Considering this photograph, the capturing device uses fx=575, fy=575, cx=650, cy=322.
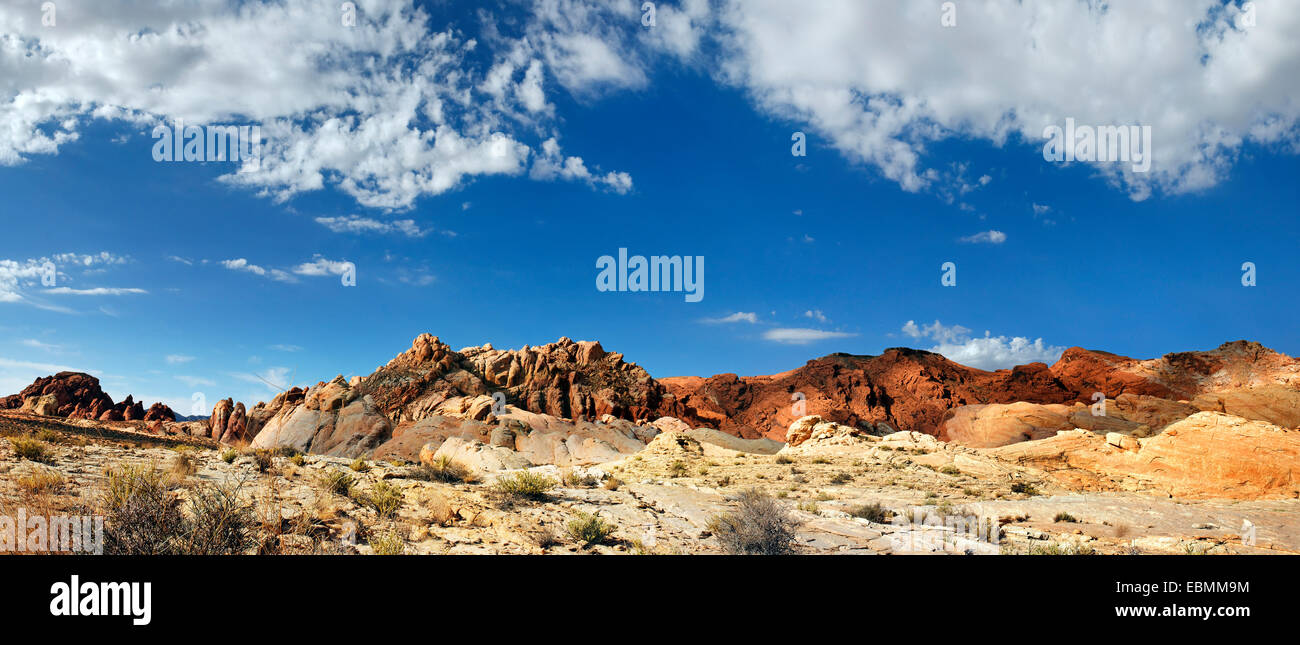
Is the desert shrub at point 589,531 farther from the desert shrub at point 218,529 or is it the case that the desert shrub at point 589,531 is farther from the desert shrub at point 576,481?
the desert shrub at point 576,481

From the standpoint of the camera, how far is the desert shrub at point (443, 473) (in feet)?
47.1

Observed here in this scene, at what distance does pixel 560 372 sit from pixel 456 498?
185 feet

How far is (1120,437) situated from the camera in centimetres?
2819

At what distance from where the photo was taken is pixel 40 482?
8688 mm

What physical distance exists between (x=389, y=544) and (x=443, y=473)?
23.3 feet

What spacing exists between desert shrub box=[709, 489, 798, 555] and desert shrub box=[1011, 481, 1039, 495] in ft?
53.7

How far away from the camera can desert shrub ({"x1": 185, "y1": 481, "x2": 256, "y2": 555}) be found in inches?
278

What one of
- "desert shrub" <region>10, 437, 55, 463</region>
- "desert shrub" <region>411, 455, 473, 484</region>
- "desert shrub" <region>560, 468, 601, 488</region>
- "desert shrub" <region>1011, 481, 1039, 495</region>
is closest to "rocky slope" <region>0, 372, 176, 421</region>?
"desert shrub" <region>10, 437, 55, 463</region>

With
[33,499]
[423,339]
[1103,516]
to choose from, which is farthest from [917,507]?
→ [423,339]

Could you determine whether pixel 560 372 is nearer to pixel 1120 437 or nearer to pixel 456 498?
pixel 1120 437

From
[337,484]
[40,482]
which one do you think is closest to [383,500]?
[337,484]

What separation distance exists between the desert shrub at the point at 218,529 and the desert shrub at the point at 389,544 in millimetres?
1526

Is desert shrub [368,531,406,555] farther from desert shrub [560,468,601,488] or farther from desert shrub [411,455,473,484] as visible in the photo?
desert shrub [560,468,601,488]
